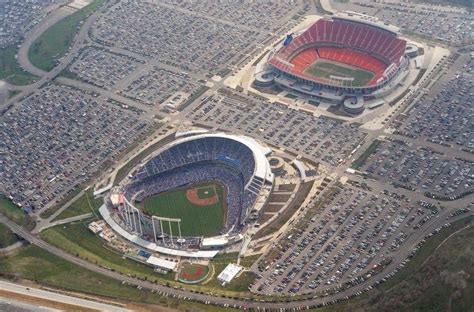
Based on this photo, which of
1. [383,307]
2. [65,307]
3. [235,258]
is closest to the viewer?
[383,307]

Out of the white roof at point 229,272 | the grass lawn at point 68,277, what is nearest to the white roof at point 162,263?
the grass lawn at point 68,277

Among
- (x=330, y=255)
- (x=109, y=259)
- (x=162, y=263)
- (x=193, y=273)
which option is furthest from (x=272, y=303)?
(x=109, y=259)

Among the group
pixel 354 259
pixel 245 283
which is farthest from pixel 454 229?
pixel 245 283

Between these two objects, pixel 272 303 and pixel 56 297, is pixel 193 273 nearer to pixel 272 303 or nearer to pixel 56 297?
pixel 272 303

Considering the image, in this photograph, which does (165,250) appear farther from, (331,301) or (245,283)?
(331,301)

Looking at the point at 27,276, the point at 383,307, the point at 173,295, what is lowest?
the point at 383,307

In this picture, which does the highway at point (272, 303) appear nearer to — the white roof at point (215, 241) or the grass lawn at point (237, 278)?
the grass lawn at point (237, 278)

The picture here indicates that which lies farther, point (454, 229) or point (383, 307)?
point (454, 229)
